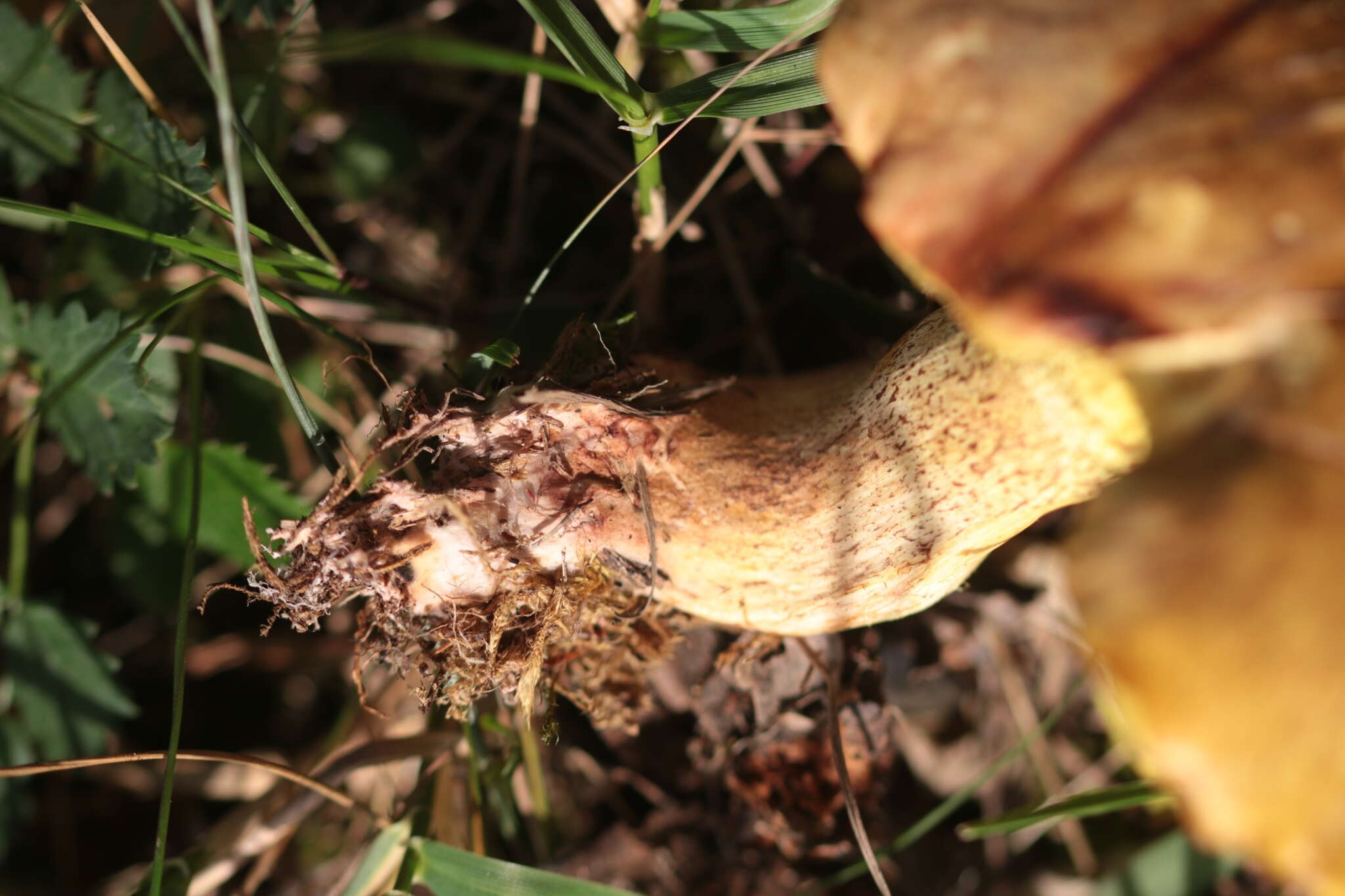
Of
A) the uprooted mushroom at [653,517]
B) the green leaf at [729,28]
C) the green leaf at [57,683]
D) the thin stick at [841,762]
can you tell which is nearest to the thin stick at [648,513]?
the uprooted mushroom at [653,517]

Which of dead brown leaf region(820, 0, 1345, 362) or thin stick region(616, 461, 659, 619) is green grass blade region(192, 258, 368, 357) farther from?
dead brown leaf region(820, 0, 1345, 362)

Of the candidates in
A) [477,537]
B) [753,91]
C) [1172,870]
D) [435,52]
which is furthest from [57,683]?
[1172,870]

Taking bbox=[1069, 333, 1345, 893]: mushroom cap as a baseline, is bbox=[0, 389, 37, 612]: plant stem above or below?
above

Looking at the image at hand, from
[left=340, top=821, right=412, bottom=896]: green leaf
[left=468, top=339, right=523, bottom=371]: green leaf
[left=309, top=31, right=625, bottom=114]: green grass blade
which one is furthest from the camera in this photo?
[left=340, top=821, right=412, bottom=896]: green leaf

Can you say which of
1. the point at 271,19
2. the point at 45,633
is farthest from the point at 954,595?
the point at 45,633

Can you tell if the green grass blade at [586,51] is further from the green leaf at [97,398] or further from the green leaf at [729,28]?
the green leaf at [97,398]

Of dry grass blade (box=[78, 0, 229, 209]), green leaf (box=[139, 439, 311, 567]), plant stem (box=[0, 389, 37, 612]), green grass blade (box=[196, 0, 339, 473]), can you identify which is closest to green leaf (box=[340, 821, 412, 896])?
green leaf (box=[139, 439, 311, 567])

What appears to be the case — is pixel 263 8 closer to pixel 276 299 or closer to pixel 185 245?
pixel 185 245
